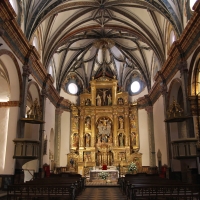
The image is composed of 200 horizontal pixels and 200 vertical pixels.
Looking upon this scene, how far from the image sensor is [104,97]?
26312 millimetres

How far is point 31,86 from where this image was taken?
16.8 metres

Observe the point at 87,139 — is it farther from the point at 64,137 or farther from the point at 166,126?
the point at 166,126

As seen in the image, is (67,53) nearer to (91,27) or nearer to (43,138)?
(91,27)

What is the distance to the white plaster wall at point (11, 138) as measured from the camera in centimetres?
1246

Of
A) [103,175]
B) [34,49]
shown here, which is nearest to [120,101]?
[103,175]

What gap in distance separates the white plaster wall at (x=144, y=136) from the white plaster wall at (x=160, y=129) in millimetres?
2182

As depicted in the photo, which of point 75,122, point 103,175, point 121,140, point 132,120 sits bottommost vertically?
point 103,175

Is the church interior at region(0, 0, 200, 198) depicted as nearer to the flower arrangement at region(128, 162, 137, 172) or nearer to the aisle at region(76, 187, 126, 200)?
the flower arrangement at region(128, 162, 137, 172)

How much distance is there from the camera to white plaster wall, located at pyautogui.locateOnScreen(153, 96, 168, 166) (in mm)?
18812

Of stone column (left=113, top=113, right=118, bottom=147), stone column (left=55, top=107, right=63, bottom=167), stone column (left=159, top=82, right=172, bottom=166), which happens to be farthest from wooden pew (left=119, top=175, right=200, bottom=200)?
stone column (left=113, top=113, right=118, bottom=147)

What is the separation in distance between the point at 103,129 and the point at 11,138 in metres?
13.0

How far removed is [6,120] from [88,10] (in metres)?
9.60

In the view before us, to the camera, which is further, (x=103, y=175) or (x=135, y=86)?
(x=135, y=86)

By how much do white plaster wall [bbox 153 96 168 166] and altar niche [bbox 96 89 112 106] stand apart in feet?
17.4
